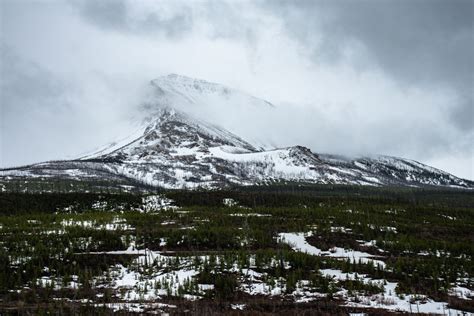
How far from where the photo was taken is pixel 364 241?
5025 centimetres

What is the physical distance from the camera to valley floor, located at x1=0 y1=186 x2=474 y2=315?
26328 millimetres

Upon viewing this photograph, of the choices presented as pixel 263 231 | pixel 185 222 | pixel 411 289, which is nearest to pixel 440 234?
pixel 263 231

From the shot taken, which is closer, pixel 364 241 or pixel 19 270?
pixel 19 270

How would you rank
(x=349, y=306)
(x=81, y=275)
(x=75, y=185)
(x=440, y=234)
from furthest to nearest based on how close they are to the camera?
(x=75, y=185) → (x=440, y=234) → (x=81, y=275) → (x=349, y=306)

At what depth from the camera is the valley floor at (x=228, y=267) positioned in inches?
1037

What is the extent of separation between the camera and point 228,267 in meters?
34.1

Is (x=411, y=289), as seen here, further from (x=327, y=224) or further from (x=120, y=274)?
(x=327, y=224)

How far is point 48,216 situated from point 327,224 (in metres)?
42.0

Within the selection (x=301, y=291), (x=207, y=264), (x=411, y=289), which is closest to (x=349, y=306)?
(x=301, y=291)

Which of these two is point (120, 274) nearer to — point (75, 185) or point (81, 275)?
point (81, 275)

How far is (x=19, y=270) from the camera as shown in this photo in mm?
32406

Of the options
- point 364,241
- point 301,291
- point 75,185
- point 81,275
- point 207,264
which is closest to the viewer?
point 301,291

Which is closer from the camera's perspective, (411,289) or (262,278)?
(411,289)

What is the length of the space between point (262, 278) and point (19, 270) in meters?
19.6
